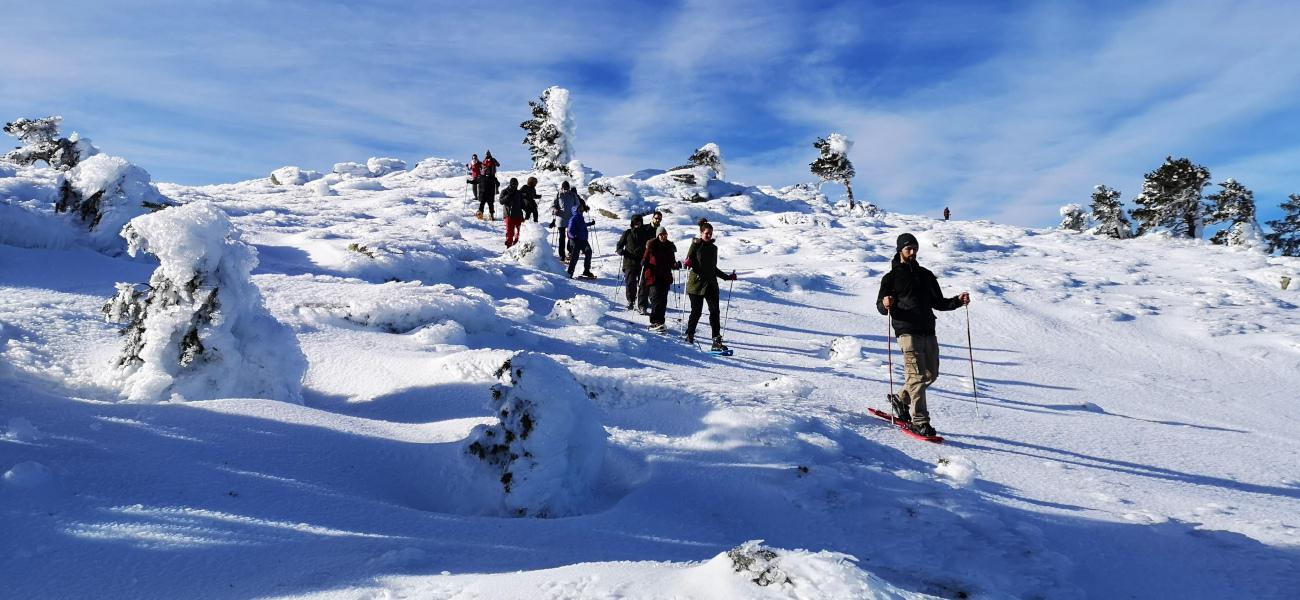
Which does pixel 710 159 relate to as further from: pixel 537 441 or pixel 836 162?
pixel 537 441

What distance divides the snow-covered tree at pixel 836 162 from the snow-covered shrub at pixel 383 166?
3258 cm

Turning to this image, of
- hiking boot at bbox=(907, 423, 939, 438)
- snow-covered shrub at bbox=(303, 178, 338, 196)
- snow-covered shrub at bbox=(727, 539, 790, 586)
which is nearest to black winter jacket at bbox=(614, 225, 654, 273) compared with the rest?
hiking boot at bbox=(907, 423, 939, 438)

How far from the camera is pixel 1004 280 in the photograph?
59.6 feet

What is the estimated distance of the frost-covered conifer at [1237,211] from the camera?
37688 mm

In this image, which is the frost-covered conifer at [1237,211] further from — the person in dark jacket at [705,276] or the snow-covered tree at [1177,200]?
the person in dark jacket at [705,276]

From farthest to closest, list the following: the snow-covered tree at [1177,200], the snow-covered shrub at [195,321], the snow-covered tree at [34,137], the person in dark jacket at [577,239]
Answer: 1. the snow-covered tree at [1177,200]
2. the snow-covered tree at [34,137]
3. the person in dark jacket at [577,239]
4. the snow-covered shrub at [195,321]

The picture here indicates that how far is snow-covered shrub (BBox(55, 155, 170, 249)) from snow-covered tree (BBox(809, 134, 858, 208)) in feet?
163

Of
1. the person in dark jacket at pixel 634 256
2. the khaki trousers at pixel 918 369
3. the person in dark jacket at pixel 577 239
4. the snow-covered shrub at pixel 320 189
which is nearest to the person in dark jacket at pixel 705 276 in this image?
the person in dark jacket at pixel 634 256

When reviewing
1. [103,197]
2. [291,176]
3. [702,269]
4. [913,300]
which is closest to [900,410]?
[913,300]

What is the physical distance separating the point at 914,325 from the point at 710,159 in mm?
43826

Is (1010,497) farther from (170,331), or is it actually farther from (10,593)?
(170,331)

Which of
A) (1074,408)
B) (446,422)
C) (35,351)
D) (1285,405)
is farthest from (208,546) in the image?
(1285,405)

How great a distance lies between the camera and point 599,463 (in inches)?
170

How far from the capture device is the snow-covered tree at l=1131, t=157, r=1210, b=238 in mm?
37438
